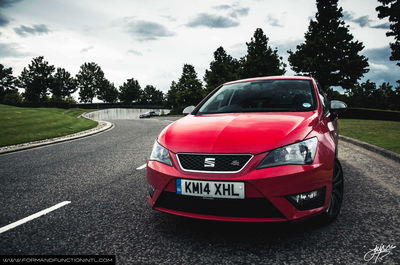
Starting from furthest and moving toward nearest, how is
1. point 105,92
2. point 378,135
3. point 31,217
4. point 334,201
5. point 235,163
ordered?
point 105,92 < point 378,135 < point 31,217 < point 334,201 < point 235,163

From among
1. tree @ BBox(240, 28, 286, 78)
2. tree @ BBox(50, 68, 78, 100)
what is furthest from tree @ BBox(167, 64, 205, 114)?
tree @ BBox(50, 68, 78, 100)

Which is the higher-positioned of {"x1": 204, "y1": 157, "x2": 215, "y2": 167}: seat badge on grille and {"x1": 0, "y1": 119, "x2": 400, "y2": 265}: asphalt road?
{"x1": 204, "y1": 157, "x2": 215, "y2": 167}: seat badge on grille

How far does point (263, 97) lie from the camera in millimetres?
3727

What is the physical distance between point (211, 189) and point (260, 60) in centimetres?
3877

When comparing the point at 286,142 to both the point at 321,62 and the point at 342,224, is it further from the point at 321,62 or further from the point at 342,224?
the point at 321,62

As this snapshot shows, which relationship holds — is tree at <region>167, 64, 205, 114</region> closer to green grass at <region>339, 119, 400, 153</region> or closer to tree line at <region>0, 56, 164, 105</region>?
tree line at <region>0, 56, 164, 105</region>

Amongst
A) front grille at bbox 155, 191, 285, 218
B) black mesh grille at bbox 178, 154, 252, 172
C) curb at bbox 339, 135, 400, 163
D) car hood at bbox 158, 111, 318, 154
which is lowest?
curb at bbox 339, 135, 400, 163

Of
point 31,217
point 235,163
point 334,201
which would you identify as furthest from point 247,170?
point 31,217

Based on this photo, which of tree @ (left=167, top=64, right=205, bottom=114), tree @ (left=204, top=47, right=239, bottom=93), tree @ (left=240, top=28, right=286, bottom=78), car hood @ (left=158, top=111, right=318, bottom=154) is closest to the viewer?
car hood @ (left=158, top=111, right=318, bottom=154)

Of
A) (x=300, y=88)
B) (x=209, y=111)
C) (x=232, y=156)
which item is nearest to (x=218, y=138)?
(x=232, y=156)

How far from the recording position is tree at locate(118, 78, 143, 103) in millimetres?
104438

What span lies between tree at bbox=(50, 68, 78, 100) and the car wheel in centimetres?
10504
